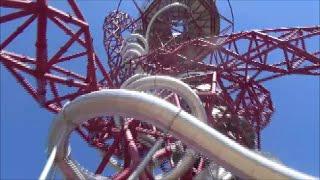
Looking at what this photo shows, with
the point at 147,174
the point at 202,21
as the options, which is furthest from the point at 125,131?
the point at 202,21

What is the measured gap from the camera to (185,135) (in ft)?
47.5

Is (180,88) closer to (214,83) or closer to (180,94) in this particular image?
(180,94)

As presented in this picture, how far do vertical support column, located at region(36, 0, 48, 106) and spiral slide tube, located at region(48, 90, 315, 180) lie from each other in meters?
3.09

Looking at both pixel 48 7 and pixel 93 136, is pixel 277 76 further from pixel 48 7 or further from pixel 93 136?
pixel 48 7

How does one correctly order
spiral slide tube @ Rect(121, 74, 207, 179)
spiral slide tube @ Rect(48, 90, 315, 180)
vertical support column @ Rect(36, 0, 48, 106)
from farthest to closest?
1. spiral slide tube @ Rect(121, 74, 207, 179)
2. vertical support column @ Rect(36, 0, 48, 106)
3. spiral slide tube @ Rect(48, 90, 315, 180)

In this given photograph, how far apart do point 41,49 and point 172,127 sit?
662 cm

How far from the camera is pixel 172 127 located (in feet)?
48.5

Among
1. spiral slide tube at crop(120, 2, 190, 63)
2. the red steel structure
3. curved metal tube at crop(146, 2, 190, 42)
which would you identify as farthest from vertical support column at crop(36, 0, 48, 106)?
curved metal tube at crop(146, 2, 190, 42)

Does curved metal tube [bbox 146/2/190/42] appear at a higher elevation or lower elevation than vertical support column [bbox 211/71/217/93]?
higher

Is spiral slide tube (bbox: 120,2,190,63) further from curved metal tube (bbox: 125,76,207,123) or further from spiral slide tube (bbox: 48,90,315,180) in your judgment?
spiral slide tube (bbox: 48,90,315,180)

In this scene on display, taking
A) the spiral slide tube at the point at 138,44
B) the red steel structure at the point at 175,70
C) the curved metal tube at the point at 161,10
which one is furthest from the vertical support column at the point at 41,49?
the curved metal tube at the point at 161,10

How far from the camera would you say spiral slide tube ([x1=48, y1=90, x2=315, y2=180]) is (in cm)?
1299

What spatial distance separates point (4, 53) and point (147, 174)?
6.65 metres

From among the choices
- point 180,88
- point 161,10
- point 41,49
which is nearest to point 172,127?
point 41,49
